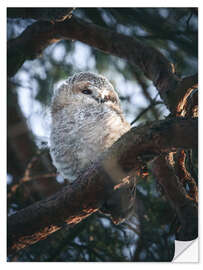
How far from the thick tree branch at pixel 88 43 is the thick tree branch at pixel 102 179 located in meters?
0.75

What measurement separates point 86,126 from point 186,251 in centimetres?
82

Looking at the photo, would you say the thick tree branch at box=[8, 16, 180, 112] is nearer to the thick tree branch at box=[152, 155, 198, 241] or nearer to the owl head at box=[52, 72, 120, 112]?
the owl head at box=[52, 72, 120, 112]

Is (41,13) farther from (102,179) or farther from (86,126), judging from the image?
(102,179)

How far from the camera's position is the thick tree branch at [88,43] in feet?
6.40

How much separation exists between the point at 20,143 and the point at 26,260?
1208 mm

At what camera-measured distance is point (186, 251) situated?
162 centimetres

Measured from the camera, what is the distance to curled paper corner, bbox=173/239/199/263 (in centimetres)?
160

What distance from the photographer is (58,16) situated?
188cm

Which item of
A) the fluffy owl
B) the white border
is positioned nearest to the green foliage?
the white border

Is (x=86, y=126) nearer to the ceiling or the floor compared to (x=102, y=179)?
nearer to the ceiling

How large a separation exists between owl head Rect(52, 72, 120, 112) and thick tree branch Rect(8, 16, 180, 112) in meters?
0.22
